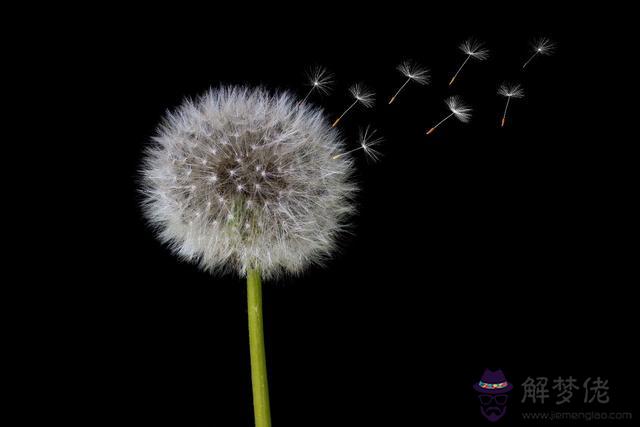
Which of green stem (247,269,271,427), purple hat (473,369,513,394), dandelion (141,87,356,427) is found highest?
dandelion (141,87,356,427)

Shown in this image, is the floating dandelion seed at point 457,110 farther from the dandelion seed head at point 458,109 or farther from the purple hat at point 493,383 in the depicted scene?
the purple hat at point 493,383

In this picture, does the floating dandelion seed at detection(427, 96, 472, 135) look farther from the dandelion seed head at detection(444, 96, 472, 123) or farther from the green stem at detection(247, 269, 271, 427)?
the green stem at detection(247, 269, 271, 427)

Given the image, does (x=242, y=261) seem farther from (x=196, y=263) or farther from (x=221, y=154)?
(x=221, y=154)

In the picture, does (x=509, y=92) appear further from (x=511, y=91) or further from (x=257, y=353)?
(x=257, y=353)

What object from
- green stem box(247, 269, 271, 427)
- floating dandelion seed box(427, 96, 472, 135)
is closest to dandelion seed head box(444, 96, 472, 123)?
floating dandelion seed box(427, 96, 472, 135)

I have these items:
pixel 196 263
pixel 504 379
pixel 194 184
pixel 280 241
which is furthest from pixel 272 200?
pixel 504 379

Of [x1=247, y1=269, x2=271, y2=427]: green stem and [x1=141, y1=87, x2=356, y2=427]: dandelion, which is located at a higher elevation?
[x1=141, y1=87, x2=356, y2=427]: dandelion

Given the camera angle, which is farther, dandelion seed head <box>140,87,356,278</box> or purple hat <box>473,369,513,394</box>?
purple hat <box>473,369,513,394</box>
